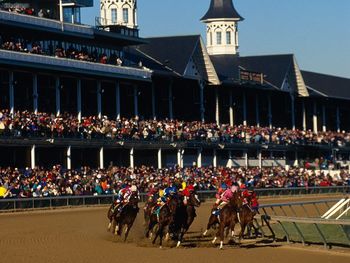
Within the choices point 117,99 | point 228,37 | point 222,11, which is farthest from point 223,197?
point 222,11

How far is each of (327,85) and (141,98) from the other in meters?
21.6

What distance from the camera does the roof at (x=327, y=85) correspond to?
7050 centimetres

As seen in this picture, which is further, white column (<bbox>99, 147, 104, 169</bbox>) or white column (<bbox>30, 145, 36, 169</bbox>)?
white column (<bbox>99, 147, 104, 169</bbox>)

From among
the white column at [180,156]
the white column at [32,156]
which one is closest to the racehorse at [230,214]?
the white column at [32,156]

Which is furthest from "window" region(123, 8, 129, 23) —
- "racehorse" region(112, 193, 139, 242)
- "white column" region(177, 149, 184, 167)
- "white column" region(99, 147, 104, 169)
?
"racehorse" region(112, 193, 139, 242)

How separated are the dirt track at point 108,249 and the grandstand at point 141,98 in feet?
37.1

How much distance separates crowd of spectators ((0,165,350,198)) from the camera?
3731 cm

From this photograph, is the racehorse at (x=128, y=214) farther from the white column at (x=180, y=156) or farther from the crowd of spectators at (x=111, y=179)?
the white column at (x=180, y=156)

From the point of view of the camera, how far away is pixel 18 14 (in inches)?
1690

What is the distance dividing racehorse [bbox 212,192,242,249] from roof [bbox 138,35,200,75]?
98.8 ft

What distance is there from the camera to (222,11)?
7875 centimetres

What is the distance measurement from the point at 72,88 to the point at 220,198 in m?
24.3

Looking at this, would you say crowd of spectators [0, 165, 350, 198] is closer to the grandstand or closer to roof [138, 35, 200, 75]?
the grandstand

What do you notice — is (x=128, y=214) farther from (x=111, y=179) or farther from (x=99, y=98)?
(x=99, y=98)
